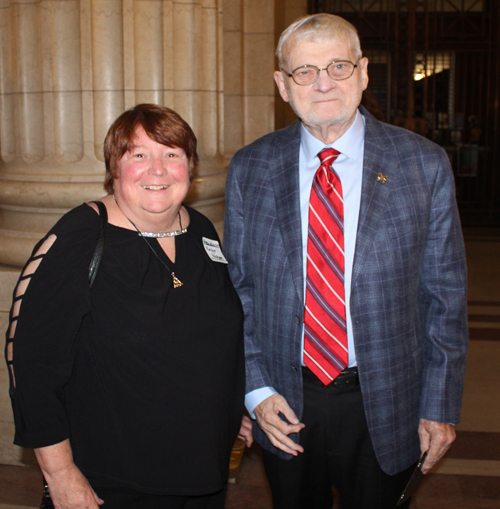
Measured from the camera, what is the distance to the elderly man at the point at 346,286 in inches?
73.7

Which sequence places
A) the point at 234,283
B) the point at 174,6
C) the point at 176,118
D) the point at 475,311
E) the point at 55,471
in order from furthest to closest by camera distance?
the point at 475,311
the point at 174,6
the point at 234,283
the point at 176,118
the point at 55,471

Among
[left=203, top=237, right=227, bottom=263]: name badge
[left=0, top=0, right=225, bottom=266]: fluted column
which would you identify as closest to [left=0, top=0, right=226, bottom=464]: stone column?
[left=0, top=0, right=225, bottom=266]: fluted column

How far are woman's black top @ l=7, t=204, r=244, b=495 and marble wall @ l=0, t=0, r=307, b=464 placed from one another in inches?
59.0

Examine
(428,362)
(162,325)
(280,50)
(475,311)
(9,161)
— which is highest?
(280,50)

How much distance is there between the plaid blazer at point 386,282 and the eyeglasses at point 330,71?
0.66 ft

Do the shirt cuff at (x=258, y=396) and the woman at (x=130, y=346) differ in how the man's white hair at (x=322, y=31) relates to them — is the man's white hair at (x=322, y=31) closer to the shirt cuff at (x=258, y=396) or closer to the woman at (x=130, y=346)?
the woman at (x=130, y=346)

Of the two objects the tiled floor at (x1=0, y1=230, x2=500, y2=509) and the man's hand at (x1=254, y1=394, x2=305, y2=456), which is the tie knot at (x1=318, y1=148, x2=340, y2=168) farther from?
the tiled floor at (x1=0, y1=230, x2=500, y2=509)

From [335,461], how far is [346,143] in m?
1.02

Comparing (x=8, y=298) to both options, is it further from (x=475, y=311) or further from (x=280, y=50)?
(x=475, y=311)

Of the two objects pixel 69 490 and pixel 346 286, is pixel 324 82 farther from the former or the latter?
pixel 69 490

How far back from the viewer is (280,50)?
6.50 feet

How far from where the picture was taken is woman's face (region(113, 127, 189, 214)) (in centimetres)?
187

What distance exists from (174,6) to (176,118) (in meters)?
1.63

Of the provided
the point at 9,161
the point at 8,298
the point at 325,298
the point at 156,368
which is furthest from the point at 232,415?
the point at 9,161
